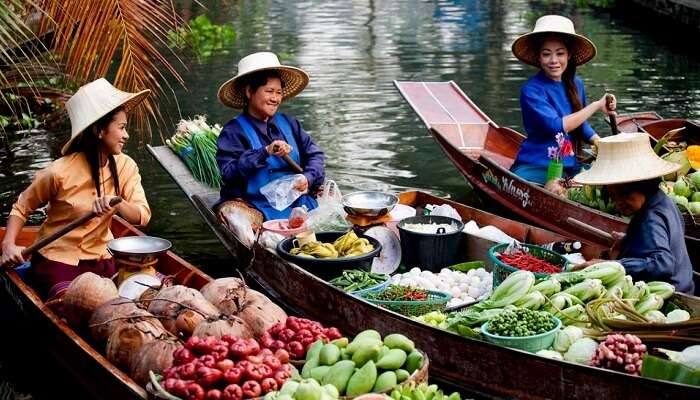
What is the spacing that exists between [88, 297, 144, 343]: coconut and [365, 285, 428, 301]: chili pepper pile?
1.22 meters

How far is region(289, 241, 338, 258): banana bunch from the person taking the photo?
5395 millimetres

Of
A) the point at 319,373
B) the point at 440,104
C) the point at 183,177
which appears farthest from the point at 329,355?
the point at 440,104

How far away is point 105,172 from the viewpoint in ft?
17.7

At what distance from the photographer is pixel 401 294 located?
16.4ft

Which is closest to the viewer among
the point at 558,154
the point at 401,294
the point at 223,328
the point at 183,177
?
the point at 223,328

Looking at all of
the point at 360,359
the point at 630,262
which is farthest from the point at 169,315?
the point at 630,262

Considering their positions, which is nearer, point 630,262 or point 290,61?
point 630,262

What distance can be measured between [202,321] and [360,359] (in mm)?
919

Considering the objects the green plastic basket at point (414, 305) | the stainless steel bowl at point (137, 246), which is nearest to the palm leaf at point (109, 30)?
the stainless steel bowl at point (137, 246)

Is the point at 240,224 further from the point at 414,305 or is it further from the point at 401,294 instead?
the point at 414,305

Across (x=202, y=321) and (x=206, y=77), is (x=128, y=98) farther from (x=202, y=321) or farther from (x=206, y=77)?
(x=206, y=77)

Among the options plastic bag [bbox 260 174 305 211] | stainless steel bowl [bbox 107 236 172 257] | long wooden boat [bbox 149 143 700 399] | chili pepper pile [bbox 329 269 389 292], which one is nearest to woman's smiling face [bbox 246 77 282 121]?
plastic bag [bbox 260 174 305 211]

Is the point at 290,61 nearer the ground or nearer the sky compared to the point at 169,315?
nearer the ground

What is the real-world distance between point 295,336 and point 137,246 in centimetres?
150
